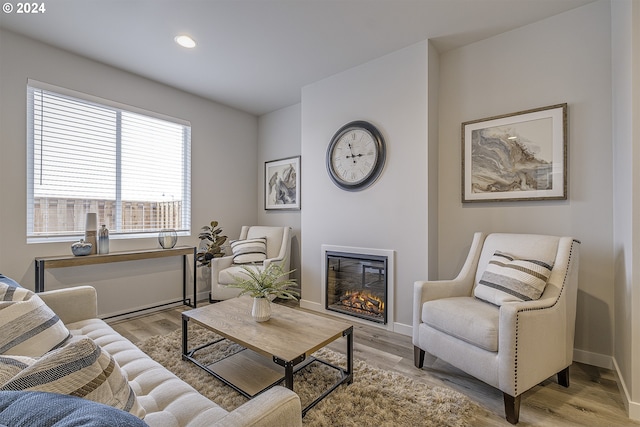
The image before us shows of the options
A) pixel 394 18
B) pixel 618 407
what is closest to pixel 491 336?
pixel 618 407

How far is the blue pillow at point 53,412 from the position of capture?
0.51m

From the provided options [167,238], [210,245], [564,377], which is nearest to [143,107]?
[167,238]

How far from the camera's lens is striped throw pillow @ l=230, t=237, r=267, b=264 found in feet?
12.2

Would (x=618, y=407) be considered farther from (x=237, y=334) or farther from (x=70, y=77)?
(x=70, y=77)

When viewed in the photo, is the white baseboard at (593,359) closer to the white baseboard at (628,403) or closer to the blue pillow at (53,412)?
the white baseboard at (628,403)

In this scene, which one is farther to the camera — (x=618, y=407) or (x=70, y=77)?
(x=70, y=77)

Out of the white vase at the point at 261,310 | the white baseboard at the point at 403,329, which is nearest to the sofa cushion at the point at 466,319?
the white baseboard at the point at 403,329

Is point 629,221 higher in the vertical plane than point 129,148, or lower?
lower

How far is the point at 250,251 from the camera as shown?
3.78 metres

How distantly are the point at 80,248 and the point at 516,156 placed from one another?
4.08 meters

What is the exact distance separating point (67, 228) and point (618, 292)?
15.4ft

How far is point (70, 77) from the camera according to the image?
292cm

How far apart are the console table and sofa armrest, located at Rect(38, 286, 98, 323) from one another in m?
0.85

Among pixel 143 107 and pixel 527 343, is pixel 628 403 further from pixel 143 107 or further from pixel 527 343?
pixel 143 107
